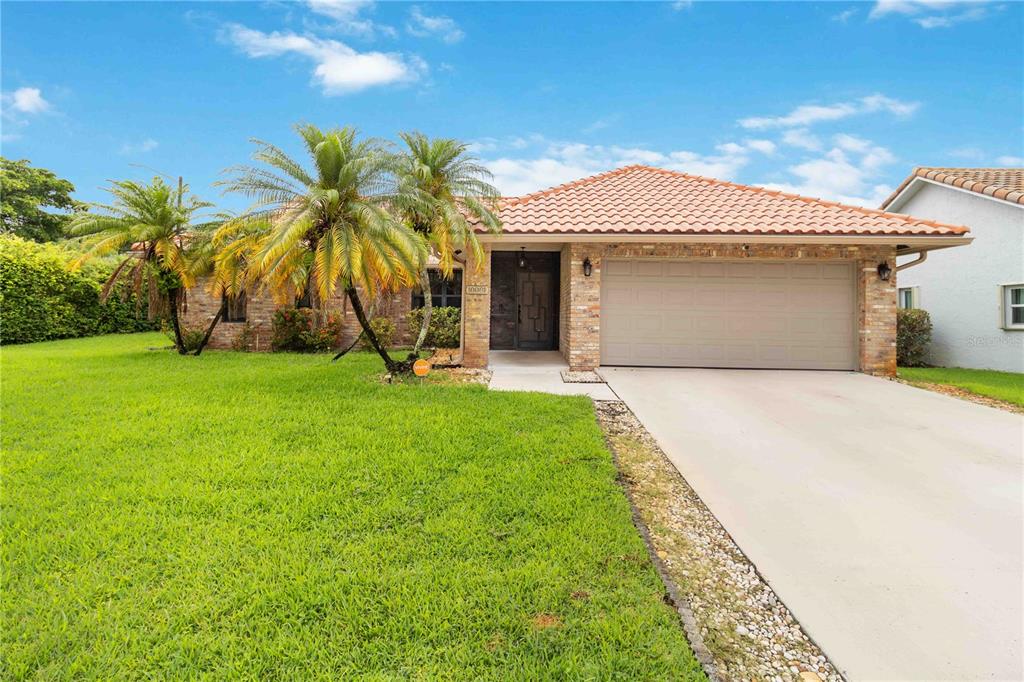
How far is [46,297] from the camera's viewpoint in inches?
719

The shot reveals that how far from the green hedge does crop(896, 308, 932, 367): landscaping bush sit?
83.6ft

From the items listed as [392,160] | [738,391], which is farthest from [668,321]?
[392,160]

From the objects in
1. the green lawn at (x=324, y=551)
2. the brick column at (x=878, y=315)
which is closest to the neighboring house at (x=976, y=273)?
the brick column at (x=878, y=315)

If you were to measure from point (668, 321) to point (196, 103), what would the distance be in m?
18.5

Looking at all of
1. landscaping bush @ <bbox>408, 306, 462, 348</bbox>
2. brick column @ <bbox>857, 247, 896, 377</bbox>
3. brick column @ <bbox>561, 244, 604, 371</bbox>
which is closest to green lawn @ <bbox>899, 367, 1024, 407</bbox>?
brick column @ <bbox>857, 247, 896, 377</bbox>

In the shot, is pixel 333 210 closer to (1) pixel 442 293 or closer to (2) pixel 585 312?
(2) pixel 585 312

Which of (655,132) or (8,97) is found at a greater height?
(8,97)

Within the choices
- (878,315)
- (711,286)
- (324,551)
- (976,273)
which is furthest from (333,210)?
(976,273)

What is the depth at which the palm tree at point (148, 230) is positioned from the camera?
40.8 feet

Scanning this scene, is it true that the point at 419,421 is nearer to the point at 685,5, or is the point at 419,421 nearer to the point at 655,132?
the point at 685,5

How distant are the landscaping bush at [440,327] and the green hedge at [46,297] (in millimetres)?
Answer: 10180

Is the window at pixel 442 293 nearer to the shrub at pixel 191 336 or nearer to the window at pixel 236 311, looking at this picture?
the window at pixel 236 311

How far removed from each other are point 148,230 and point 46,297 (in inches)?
414

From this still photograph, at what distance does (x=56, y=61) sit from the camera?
14.9m
